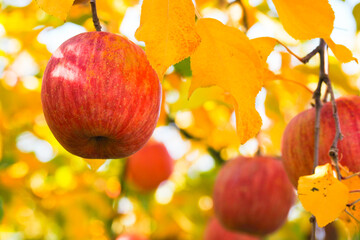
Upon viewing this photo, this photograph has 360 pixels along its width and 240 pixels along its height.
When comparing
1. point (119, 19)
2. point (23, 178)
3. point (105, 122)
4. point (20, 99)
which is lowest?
point (23, 178)

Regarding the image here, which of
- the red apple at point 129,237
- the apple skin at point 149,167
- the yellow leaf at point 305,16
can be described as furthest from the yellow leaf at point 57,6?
the red apple at point 129,237

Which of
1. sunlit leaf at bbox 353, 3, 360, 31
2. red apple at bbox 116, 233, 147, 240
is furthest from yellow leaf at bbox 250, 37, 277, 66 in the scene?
red apple at bbox 116, 233, 147, 240

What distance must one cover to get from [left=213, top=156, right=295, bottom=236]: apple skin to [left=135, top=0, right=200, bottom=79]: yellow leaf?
109cm

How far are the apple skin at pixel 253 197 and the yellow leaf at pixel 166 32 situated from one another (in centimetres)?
109

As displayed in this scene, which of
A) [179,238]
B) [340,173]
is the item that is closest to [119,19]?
[340,173]

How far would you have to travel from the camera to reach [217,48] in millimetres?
795

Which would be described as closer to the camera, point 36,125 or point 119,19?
point 119,19

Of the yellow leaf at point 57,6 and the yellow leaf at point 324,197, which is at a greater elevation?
the yellow leaf at point 57,6

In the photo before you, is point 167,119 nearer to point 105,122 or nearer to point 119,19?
point 119,19

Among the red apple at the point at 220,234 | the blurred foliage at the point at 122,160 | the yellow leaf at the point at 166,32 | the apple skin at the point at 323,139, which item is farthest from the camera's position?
the red apple at the point at 220,234

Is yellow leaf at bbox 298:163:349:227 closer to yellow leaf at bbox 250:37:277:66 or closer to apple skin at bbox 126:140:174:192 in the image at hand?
yellow leaf at bbox 250:37:277:66

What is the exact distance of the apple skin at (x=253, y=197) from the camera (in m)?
1.72

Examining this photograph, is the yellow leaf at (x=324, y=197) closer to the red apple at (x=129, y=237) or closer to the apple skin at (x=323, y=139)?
the apple skin at (x=323, y=139)

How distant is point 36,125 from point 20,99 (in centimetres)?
30
